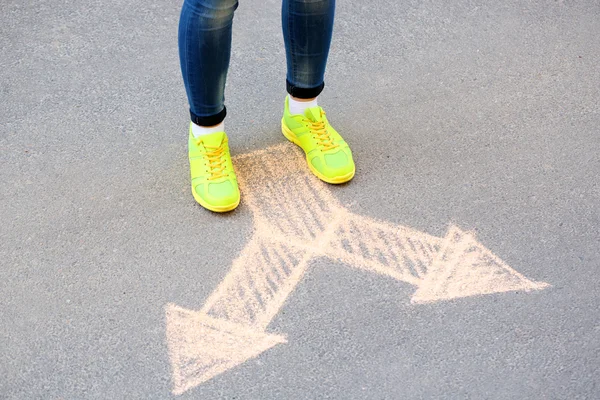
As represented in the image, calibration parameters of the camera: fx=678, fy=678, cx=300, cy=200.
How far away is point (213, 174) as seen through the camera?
206cm

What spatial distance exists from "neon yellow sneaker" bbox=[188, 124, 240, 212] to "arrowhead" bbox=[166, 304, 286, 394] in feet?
1.23

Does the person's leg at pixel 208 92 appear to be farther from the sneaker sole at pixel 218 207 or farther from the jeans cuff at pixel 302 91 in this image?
the jeans cuff at pixel 302 91

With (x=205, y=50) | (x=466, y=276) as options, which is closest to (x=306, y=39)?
(x=205, y=50)

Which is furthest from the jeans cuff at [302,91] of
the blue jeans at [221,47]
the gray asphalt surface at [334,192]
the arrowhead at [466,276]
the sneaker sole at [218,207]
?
the arrowhead at [466,276]

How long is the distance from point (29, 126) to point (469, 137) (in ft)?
4.98

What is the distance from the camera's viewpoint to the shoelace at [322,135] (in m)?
2.17

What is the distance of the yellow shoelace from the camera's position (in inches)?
85.5

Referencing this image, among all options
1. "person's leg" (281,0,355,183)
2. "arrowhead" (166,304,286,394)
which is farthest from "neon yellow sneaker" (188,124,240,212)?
"arrowhead" (166,304,286,394)

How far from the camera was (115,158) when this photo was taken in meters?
2.23

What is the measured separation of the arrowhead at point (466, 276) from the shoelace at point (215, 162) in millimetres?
687

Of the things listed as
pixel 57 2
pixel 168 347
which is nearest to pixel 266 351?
pixel 168 347

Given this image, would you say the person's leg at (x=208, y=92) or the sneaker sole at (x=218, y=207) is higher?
the person's leg at (x=208, y=92)

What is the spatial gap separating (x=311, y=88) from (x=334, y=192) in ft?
1.11

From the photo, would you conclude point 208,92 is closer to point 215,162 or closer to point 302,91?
point 215,162
